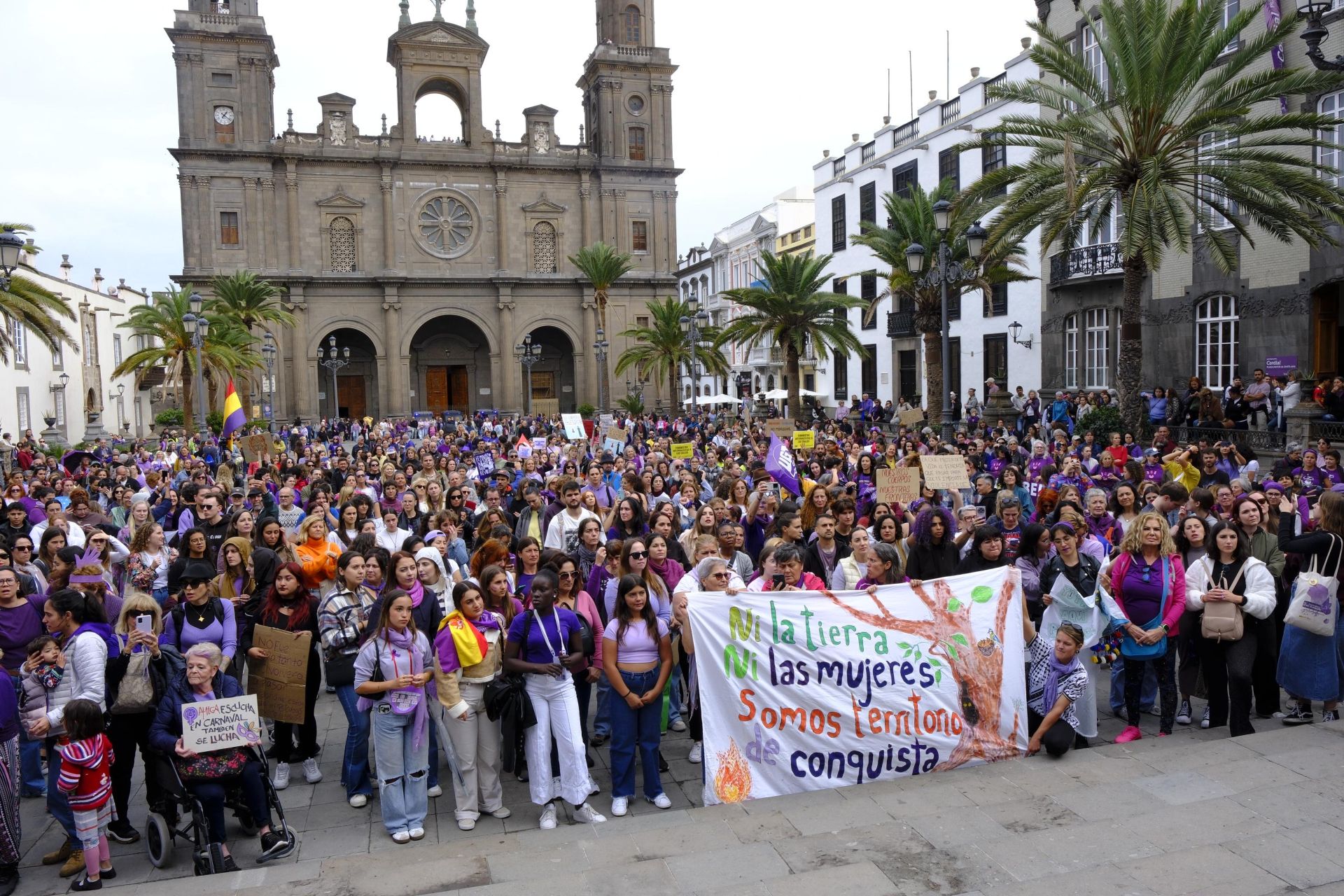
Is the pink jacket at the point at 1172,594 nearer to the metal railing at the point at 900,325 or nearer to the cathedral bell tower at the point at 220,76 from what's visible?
the metal railing at the point at 900,325

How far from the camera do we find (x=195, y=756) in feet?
20.2

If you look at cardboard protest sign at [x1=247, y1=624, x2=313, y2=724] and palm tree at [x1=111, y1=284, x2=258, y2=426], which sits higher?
palm tree at [x1=111, y1=284, x2=258, y2=426]

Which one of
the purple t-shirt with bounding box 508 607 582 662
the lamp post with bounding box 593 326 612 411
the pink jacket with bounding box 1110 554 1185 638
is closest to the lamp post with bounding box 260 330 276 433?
the lamp post with bounding box 593 326 612 411

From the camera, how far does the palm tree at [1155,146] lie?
1773cm

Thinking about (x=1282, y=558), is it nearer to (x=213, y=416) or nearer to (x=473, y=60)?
(x=213, y=416)

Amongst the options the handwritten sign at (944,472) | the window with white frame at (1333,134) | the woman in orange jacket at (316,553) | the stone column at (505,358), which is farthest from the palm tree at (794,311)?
the stone column at (505,358)

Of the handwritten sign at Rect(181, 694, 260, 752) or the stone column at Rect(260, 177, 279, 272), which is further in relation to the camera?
the stone column at Rect(260, 177, 279, 272)

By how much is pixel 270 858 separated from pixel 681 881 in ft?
8.71

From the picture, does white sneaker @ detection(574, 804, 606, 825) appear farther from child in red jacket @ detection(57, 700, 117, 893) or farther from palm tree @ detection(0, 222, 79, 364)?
palm tree @ detection(0, 222, 79, 364)

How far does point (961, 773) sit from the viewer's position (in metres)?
7.12

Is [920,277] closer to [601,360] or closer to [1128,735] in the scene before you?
[1128,735]

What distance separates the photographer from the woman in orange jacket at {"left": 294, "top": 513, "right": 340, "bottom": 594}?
8609mm

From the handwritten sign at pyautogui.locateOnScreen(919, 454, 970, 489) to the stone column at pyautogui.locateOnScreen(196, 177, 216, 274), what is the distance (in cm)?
4874

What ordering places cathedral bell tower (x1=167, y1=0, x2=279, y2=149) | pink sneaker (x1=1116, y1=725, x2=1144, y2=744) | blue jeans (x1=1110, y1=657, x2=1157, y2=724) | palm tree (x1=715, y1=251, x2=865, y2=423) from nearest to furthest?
1. pink sneaker (x1=1116, y1=725, x2=1144, y2=744)
2. blue jeans (x1=1110, y1=657, x2=1157, y2=724)
3. palm tree (x1=715, y1=251, x2=865, y2=423)
4. cathedral bell tower (x1=167, y1=0, x2=279, y2=149)
